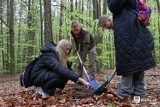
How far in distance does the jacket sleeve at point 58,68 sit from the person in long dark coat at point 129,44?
1.01m

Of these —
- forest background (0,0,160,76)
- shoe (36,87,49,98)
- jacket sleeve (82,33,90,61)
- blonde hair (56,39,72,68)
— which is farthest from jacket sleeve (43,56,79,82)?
forest background (0,0,160,76)

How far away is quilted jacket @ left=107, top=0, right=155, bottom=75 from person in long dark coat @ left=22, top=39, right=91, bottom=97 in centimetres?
128

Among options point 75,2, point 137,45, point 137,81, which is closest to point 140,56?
point 137,45

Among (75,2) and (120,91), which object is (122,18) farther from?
(75,2)

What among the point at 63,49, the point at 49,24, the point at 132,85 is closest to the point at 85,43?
the point at 49,24

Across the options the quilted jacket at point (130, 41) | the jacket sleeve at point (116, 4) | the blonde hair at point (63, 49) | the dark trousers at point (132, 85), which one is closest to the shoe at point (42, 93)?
the blonde hair at point (63, 49)

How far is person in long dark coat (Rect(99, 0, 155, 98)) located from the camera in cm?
448

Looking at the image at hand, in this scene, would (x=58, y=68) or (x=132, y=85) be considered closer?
(x=132, y=85)

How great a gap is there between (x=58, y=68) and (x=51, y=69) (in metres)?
0.35

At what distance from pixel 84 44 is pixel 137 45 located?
2820mm

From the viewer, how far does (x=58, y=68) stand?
5.39 metres

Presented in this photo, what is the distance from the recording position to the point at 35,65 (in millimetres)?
5801

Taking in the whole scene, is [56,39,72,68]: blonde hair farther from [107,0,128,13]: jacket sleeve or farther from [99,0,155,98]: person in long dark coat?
[107,0,128,13]: jacket sleeve

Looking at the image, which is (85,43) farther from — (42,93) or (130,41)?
(130,41)
